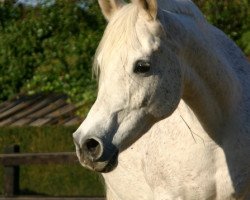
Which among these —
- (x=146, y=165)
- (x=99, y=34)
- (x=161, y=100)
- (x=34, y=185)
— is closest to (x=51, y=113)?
(x=99, y=34)

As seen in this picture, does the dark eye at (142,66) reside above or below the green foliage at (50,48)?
above

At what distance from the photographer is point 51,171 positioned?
1101cm

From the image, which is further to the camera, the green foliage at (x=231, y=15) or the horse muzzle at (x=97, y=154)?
the green foliage at (x=231, y=15)

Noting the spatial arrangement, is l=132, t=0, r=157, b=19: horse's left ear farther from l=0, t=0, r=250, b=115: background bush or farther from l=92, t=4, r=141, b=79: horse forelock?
l=0, t=0, r=250, b=115: background bush

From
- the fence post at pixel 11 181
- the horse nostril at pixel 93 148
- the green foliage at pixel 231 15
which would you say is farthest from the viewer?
the green foliage at pixel 231 15

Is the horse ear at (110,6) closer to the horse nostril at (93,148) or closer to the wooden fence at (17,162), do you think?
the horse nostril at (93,148)

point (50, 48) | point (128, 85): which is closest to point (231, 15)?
point (50, 48)

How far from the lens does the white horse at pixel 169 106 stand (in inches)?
171

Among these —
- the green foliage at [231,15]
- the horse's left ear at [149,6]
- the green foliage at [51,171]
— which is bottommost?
the green foliage at [51,171]

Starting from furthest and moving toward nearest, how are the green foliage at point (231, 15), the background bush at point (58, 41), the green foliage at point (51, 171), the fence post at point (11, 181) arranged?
the background bush at point (58, 41), the green foliage at point (231, 15), the green foliage at point (51, 171), the fence post at point (11, 181)

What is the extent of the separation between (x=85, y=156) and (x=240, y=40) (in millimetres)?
8273

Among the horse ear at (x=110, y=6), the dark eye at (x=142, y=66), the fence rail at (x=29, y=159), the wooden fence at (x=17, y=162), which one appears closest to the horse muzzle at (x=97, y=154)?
the dark eye at (x=142, y=66)

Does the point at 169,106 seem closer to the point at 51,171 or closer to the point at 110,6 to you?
the point at 110,6

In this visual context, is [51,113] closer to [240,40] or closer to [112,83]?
[240,40]
